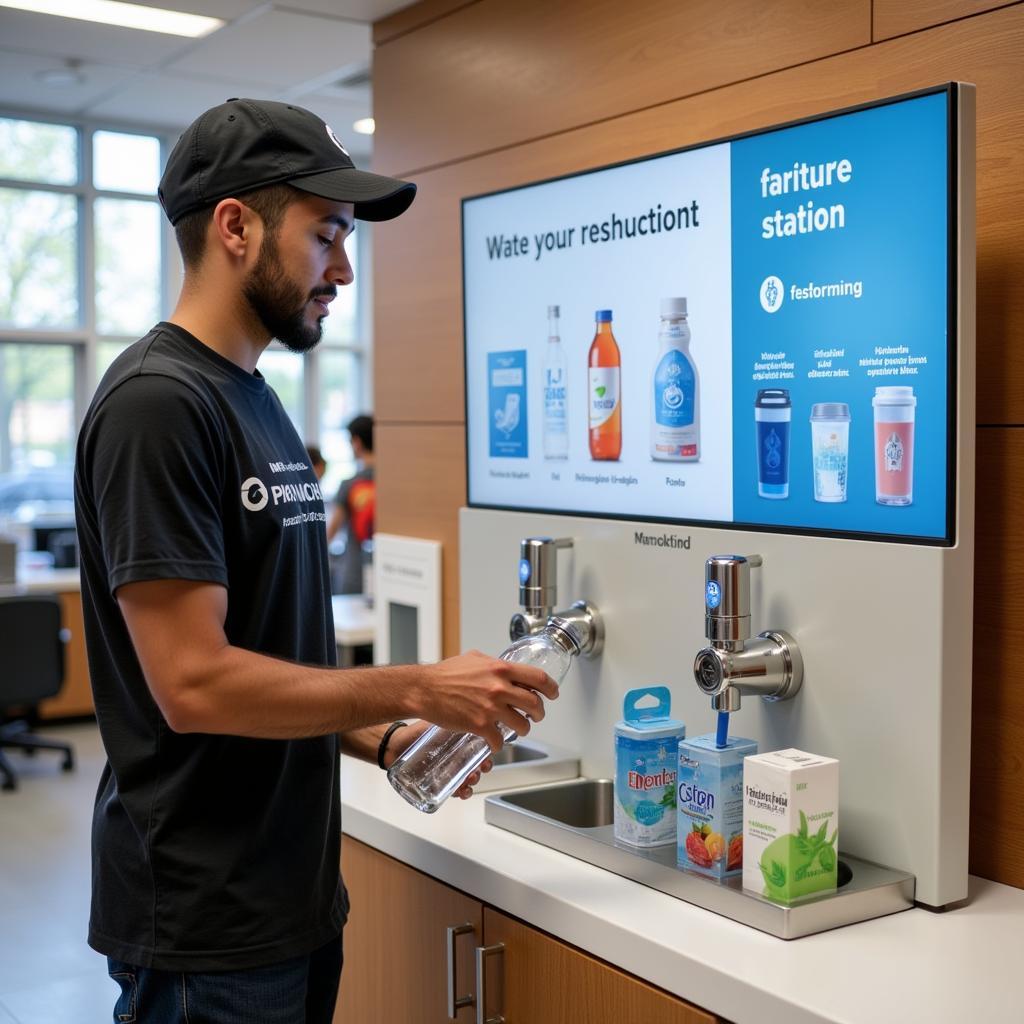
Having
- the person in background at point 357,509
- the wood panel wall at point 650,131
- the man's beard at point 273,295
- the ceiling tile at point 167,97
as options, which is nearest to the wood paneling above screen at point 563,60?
the wood panel wall at point 650,131

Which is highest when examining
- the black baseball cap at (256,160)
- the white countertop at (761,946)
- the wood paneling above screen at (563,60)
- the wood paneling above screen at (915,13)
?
the wood paneling above screen at (563,60)

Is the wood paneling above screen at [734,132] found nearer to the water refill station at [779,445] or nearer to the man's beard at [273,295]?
the water refill station at [779,445]

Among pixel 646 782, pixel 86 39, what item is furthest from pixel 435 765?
pixel 86 39

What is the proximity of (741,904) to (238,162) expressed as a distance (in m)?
1.09

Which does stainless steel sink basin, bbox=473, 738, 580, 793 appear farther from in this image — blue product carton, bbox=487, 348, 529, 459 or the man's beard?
the man's beard

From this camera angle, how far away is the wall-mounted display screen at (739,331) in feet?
5.26

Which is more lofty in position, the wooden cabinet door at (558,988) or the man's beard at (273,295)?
the man's beard at (273,295)

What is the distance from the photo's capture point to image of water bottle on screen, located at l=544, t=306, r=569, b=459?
223cm

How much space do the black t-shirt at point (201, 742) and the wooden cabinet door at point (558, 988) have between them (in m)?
0.30

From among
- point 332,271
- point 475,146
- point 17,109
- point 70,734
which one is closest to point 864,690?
point 332,271

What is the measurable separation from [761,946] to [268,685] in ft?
2.15

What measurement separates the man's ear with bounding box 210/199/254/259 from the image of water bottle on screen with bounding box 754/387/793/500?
30.3 inches

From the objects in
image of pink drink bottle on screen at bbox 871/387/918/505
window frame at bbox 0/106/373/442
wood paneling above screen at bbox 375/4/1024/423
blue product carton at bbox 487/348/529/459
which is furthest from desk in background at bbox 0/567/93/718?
image of pink drink bottle on screen at bbox 871/387/918/505

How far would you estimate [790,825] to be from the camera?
59.1 inches
